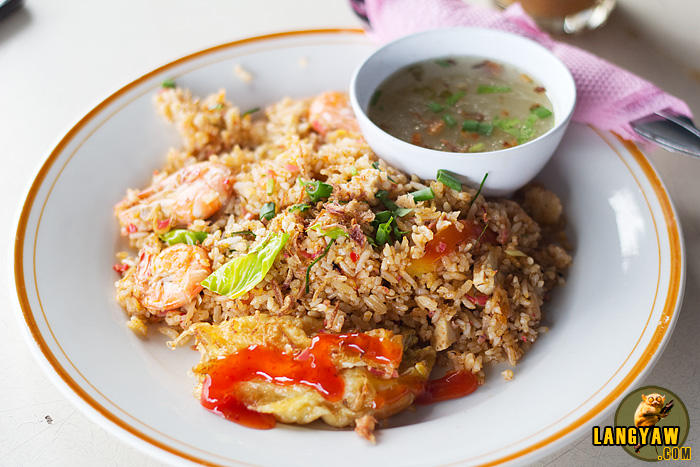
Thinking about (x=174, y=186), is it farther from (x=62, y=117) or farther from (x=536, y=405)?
(x=536, y=405)

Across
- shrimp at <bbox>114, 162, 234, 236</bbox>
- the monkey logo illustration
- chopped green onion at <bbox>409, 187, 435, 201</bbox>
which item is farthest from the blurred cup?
the monkey logo illustration

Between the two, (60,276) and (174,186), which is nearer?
(60,276)

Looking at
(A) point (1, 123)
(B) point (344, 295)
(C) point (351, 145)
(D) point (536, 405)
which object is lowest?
(D) point (536, 405)

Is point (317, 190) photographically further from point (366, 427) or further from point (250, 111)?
point (250, 111)

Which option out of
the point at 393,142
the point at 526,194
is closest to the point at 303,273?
the point at 393,142

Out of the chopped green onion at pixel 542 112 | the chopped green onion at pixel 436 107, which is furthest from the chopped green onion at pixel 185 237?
the chopped green onion at pixel 542 112

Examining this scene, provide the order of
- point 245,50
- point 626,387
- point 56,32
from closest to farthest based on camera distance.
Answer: point 626,387
point 245,50
point 56,32

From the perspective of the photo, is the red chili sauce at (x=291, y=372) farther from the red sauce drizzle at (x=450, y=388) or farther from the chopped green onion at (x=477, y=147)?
the chopped green onion at (x=477, y=147)
